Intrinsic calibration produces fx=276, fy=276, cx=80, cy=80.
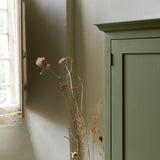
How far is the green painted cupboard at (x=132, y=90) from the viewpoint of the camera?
1.32 m

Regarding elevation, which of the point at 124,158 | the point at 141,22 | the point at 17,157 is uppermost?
the point at 141,22

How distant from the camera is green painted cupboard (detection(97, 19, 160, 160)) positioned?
132 centimetres

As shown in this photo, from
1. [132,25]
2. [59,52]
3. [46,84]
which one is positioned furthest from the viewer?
[46,84]

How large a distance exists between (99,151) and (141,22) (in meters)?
1.30

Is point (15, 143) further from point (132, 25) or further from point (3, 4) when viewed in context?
point (132, 25)

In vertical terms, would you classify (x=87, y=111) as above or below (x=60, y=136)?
Answer: above

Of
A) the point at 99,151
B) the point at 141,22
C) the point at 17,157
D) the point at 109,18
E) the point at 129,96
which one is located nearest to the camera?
the point at 141,22

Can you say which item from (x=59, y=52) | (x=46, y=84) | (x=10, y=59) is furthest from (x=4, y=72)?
(x=59, y=52)

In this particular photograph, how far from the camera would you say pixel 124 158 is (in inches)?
57.3

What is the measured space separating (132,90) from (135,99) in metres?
0.05

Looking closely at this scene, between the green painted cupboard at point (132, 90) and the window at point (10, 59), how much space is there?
116cm

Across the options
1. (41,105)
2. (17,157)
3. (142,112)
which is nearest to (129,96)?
(142,112)

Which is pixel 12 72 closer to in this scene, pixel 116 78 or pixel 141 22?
pixel 116 78

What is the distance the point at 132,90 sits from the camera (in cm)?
139
